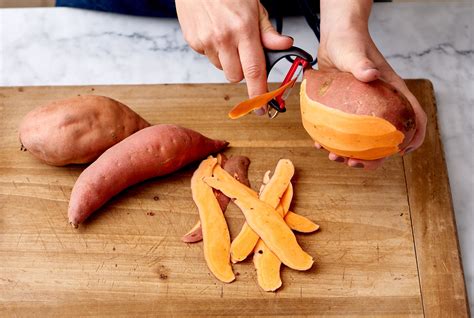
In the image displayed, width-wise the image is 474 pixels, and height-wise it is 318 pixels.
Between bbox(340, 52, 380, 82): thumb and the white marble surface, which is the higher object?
bbox(340, 52, 380, 82): thumb

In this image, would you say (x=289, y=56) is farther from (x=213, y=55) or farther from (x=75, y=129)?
(x=75, y=129)

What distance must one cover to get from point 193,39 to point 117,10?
56 centimetres

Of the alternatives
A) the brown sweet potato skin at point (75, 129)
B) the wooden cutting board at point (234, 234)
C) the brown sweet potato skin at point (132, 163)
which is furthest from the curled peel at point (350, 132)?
the brown sweet potato skin at point (75, 129)

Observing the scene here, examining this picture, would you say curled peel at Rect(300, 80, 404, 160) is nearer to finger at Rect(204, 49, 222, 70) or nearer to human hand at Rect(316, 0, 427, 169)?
human hand at Rect(316, 0, 427, 169)

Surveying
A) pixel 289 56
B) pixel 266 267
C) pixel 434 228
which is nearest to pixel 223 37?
pixel 289 56

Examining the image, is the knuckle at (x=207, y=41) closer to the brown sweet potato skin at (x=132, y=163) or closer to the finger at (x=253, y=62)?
the finger at (x=253, y=62)

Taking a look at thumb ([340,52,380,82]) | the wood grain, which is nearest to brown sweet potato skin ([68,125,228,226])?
thumb ([340,52,380,82])

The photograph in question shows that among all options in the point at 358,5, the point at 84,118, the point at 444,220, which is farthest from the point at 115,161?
the point at 444,220

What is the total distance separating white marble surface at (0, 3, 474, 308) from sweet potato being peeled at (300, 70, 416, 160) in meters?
0.52

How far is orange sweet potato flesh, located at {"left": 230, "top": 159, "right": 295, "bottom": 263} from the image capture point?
4.82ft

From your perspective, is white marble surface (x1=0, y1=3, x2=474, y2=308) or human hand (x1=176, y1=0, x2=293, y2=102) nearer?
human hand (x1=176, y1=0, x2=293, y2=102)

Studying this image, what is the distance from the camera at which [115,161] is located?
153cm

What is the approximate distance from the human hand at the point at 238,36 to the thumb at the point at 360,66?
0.12m

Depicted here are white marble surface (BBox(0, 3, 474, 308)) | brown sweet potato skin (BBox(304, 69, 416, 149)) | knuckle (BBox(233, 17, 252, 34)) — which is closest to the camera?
brown sweet potato skin (BBox(304, 69, 416, 149))
